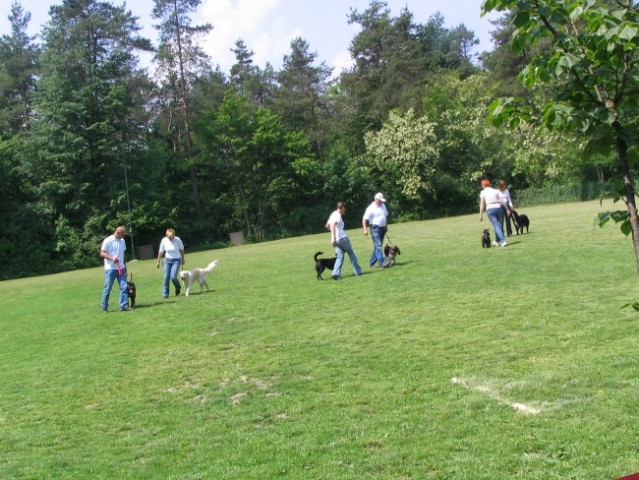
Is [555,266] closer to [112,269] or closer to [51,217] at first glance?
[112,269]

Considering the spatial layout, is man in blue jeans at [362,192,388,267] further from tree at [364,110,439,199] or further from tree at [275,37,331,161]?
tree at [275,37,331,161]

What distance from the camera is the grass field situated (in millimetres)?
4570

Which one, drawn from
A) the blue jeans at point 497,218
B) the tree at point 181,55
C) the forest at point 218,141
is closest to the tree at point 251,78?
the forest at point 218,141

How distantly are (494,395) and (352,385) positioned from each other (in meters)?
1.50

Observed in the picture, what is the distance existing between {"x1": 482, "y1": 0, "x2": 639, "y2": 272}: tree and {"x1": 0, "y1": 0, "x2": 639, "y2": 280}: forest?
127 ft

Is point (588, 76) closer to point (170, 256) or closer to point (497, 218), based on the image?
point (170, 256)

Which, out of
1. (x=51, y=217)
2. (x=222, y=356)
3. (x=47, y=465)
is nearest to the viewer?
(x=47, y=465)

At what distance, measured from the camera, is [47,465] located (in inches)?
203

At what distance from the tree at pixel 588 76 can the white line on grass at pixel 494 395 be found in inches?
111

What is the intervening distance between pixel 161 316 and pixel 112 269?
6.41 ft

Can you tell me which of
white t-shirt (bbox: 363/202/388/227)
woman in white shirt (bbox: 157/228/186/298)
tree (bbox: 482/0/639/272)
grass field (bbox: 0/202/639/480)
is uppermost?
tree (bbox: 482/0/639/272)

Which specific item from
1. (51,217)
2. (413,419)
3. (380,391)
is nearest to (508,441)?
(413,419)

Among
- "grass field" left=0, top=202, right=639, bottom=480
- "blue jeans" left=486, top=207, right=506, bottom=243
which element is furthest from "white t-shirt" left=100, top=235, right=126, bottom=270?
"blue jeans" left=486, top=207, right=506, bottom=243

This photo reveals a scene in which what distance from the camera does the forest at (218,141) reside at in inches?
1679
